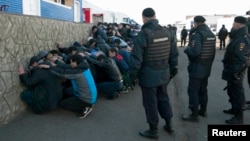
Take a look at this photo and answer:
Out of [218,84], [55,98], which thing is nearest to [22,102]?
[55,98]

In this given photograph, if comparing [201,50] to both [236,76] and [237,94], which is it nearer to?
[236,76]

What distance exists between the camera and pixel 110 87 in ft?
22.4

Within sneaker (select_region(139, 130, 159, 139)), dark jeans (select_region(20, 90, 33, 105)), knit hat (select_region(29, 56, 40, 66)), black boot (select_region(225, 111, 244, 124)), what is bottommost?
sneaker (select_region(139, 130, 159, 139))

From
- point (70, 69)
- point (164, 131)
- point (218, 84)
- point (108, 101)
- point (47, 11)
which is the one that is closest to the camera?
point (164, 131)

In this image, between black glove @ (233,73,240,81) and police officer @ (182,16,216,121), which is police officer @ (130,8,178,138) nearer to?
police officer @ (182,16,216,121)

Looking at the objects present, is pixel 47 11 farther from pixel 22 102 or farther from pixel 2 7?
pixel 22 102

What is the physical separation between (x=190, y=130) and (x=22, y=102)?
3378mm

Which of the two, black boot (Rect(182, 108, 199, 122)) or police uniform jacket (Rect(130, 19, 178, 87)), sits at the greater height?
police uniform jacket (Rect(130, 19, 178, 87))

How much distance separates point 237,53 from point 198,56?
681 mm

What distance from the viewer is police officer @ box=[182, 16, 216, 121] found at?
510cm

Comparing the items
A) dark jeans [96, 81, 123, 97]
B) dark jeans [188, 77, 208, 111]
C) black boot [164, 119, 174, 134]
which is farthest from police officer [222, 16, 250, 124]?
dark jeans [96, 81, 123, 97]

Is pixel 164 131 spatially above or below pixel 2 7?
below

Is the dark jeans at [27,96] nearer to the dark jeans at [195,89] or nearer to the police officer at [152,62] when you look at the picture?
the police officer at [152,62]

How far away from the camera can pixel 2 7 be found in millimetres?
9469
